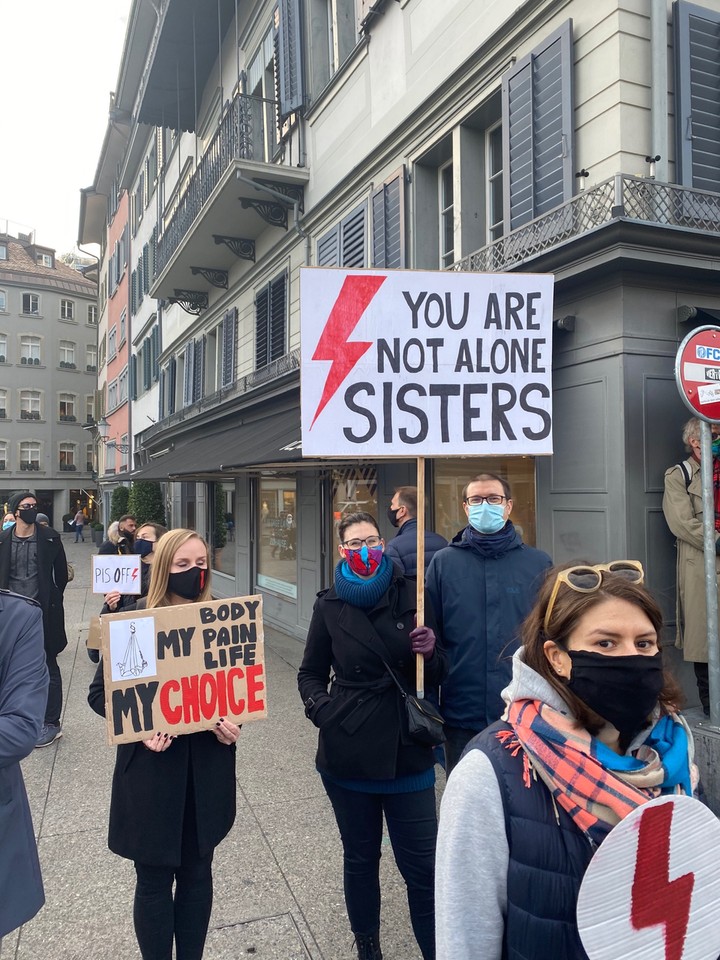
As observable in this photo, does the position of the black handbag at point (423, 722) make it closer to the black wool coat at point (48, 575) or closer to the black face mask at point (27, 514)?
the black wool coat at point (48, 575)

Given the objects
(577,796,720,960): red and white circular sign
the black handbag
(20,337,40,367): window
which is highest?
(20,337,40,367): window

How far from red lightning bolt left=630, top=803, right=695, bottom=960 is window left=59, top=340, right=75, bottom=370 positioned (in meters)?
57.7

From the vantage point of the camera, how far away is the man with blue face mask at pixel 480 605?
11.4ft

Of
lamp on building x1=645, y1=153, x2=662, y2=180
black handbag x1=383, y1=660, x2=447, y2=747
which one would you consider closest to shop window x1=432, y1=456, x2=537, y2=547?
lamp on building x1=645, y1=153, x2=662, y2=180

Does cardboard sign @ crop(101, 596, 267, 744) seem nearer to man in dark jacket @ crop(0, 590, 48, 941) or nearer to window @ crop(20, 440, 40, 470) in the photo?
man in dark jacket @ crop(0, 590, 48, 941)

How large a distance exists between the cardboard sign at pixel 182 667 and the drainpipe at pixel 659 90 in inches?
170

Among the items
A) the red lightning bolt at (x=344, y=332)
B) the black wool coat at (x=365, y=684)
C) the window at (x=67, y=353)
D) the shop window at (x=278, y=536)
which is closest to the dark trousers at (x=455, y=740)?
the black wool coat at (x=365, y=684)

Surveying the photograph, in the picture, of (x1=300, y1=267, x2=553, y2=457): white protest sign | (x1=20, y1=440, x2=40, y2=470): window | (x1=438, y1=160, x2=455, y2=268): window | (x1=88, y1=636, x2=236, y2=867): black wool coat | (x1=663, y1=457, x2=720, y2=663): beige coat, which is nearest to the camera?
(x1=88, y1=636, x2=236, y2=867): black wool coat

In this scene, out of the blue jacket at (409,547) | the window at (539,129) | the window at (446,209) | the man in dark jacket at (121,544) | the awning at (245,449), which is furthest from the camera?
the window at (446,209)

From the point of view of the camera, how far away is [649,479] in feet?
17.0

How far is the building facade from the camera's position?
5191 millimetres

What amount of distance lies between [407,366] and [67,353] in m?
55.9

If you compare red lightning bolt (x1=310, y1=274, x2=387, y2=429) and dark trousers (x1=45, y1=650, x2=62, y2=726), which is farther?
dark trousers (x1=45, y1=650, x2=62, y2=726)

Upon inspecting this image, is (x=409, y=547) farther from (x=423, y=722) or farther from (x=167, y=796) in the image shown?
(x=167, y=796)
